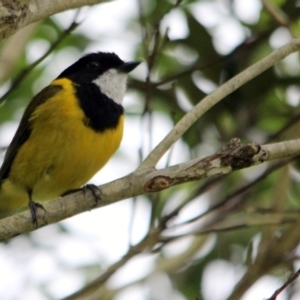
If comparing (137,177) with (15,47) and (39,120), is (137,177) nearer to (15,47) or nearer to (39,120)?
(39,120)

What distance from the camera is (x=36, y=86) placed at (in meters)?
6.22

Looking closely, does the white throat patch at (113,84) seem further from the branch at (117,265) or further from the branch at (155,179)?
the branch at (155,179)

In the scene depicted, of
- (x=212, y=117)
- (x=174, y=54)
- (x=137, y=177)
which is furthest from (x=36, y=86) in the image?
(x=137, y=177)

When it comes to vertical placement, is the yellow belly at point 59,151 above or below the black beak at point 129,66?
below

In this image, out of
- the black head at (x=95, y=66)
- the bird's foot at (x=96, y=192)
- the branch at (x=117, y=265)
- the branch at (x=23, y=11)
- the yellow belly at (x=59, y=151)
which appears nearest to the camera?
the branch at (x=23, y=11)

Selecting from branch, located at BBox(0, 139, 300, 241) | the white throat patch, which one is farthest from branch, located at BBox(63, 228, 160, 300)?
the white throat patch

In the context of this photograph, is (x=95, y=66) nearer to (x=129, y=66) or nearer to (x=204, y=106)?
(x=129, y=66)

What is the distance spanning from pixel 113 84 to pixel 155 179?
5.76 ft

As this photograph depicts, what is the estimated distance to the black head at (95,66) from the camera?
523 centimetres

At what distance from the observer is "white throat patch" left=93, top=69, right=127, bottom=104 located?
5.07 metres

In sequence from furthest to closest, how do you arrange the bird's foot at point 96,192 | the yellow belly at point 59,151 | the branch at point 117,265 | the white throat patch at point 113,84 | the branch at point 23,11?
the white throat patch at point 113,84 < the yellow belly at point 59,151 < the branch at point 117,265 < the bird's foot at point 96,192 < the branch at point 23,11

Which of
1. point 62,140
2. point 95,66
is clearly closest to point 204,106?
point 62,140

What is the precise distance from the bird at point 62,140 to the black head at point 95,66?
7 centimetres

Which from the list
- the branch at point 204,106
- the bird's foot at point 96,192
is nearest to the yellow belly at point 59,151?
the bird's foot at point 96,192
